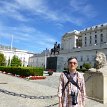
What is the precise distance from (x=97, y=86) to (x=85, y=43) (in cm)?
9514

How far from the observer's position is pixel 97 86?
1088cm

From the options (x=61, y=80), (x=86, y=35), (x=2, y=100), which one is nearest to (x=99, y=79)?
(x=2, y=100)

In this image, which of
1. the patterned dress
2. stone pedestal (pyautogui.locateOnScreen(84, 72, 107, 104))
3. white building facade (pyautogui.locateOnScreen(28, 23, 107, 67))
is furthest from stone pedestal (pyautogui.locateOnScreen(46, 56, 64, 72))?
the patterned dress

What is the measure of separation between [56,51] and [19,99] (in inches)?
3412

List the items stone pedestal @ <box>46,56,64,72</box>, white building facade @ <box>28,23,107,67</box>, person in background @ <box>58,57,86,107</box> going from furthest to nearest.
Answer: stone pedestal @ <box>46,56,64,72</box> → white building facade @ <box>28,23,107,67</box> → person in background @ <box>58,57,86,107</box>

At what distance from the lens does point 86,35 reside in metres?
104

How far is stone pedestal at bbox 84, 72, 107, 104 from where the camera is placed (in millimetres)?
10594

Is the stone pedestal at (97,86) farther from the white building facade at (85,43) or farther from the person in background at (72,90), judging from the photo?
the white building facade at (85,43)

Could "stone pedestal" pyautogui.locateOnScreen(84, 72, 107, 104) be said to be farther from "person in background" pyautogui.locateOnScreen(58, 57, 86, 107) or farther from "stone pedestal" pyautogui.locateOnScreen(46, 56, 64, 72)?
"stone pedestal" pyautogui.locateOnScreen(46, 56, 64, 72)

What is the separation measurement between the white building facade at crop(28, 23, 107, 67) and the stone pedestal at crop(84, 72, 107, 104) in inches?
2300

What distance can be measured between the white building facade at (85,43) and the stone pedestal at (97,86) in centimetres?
5842

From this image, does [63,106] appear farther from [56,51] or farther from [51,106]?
[56,51]

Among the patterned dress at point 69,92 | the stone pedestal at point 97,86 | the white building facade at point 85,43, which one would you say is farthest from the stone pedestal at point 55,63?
the patterned dress at point 69,92

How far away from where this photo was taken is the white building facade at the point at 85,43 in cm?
7676
